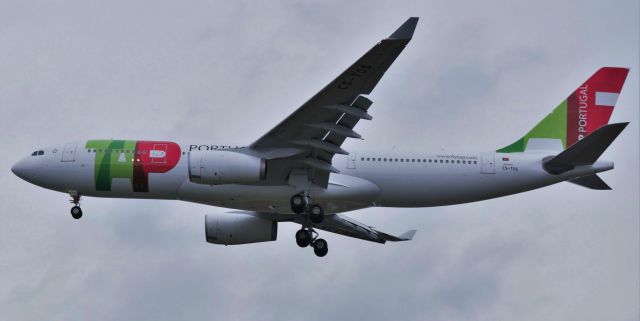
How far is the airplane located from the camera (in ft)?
153

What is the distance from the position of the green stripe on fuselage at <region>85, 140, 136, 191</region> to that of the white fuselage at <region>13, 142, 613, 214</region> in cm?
15

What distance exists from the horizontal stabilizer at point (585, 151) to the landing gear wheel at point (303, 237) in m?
10.6

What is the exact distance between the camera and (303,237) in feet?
173

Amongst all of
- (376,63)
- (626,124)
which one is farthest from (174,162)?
(626,124)

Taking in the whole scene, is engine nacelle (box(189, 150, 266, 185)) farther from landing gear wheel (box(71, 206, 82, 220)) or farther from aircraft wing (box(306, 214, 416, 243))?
aircraft wing (box(306, 214, 416, 243))

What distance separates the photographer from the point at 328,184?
4912 centimetres

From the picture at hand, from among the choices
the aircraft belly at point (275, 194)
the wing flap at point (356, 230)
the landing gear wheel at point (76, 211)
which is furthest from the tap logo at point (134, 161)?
the wing flap at point (356, 230)

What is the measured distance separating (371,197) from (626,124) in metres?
10.9

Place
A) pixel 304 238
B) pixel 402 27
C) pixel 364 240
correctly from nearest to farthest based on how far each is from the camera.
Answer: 1. pixel 402 27
2. pixel 304 238
3. pixel 364 240

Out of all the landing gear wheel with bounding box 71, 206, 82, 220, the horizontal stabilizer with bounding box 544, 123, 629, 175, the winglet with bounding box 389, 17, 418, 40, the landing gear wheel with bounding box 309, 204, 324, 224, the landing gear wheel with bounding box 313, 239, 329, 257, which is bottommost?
the landing gear wheel with bounding box 313, 239, 329, 257

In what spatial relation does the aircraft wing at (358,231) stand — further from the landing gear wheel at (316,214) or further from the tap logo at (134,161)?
the tap logo at (134,161)

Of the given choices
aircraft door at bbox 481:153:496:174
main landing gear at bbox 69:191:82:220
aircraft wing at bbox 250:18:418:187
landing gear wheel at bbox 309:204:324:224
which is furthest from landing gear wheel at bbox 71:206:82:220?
aircraft door at bbox 481:153:496:174

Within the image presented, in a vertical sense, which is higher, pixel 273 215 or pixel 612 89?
pixel 612 89

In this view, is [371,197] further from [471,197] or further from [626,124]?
[626,124]
